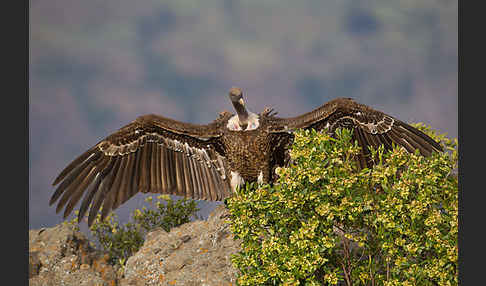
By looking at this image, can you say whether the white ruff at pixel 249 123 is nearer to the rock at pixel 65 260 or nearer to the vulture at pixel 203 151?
the vulture at pixel 203 151

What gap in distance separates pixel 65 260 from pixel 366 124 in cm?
981

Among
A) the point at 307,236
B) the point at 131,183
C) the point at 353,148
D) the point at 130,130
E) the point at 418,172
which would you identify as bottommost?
the point at 307,236

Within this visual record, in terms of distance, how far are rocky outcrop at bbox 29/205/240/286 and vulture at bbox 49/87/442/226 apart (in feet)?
6.06

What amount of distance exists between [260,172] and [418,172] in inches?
153

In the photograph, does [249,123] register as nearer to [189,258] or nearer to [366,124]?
[366,124]

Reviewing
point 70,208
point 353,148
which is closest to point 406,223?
point 353,148

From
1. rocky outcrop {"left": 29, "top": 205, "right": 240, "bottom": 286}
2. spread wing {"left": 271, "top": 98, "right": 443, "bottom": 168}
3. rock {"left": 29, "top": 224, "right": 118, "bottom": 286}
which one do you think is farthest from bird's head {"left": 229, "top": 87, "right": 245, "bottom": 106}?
rock {"left": 29, "top": 224, "right": 118, "bottom": 286}

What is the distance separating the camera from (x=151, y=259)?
45.0 feet

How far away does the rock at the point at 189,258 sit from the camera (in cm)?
1170

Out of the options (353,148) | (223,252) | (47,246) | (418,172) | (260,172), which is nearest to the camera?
(418,172)

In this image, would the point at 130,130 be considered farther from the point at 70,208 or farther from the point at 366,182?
the point at 366,182

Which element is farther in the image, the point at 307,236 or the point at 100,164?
the point at 100,164

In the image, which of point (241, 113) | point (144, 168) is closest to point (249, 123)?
point (241, 113)

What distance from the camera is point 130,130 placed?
453 inches
